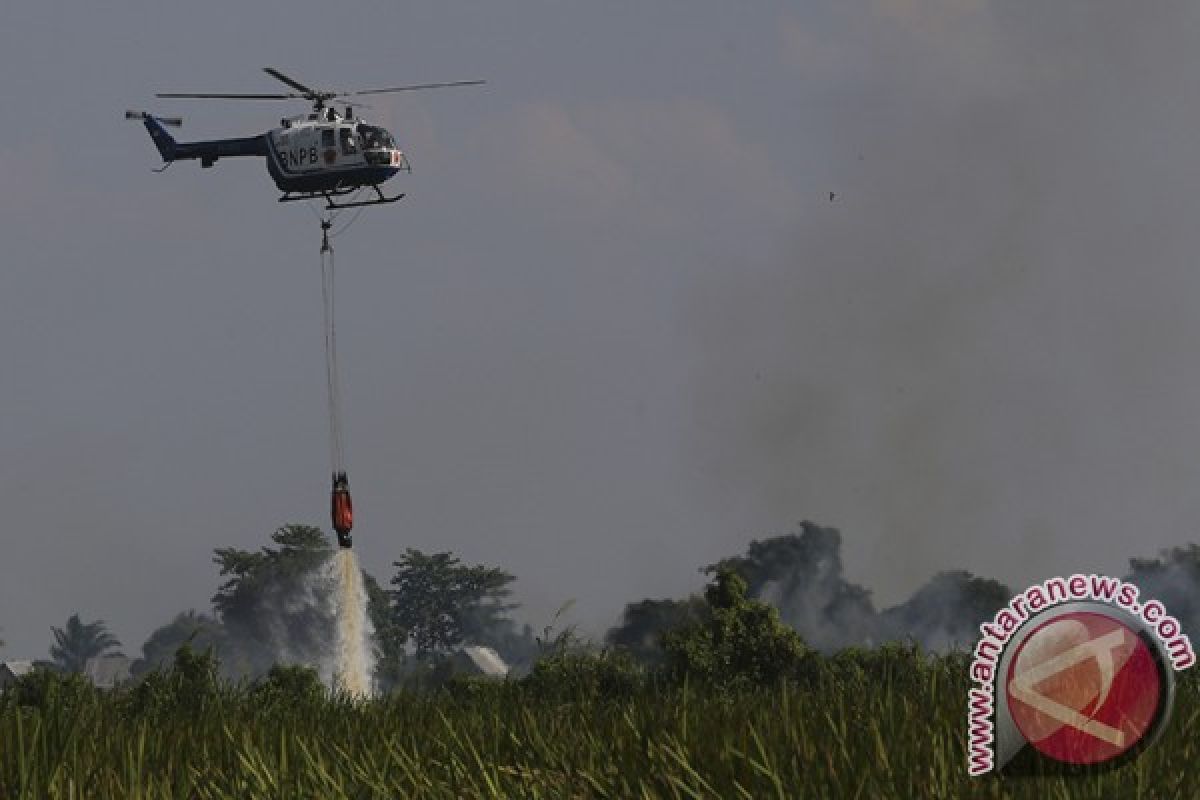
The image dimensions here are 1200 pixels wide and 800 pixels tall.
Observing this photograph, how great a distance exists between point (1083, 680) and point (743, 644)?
52.5 metres

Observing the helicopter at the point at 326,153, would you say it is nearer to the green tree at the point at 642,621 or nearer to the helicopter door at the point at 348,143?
the helicopter door at the point at 348,143

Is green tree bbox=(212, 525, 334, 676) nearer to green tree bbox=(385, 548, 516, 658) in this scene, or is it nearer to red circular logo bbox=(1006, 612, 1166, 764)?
green tree bbox=(385, 548, 516, 658)

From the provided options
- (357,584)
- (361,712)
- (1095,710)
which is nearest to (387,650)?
(357,584)

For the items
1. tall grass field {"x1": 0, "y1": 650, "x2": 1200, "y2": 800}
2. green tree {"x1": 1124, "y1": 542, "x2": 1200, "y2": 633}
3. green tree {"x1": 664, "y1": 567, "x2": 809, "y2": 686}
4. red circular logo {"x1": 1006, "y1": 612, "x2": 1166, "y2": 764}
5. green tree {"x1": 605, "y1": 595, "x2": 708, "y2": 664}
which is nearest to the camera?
red circular logo {"x1": 1006, "y1": 612, "x2": 1166, "y2": 764}

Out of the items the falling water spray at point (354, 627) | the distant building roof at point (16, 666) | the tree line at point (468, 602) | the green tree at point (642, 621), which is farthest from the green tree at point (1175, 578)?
the distant building roof at point (16, 666)

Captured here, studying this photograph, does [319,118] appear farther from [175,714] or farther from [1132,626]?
[1132,626]

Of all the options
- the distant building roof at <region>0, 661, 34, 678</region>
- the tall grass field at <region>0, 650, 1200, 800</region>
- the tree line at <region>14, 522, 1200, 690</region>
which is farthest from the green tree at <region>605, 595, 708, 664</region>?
the tall grass field at <region>0, 650, 1200, 800</region>

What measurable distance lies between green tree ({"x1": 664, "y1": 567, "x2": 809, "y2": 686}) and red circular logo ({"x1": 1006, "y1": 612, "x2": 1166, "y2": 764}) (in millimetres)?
50705

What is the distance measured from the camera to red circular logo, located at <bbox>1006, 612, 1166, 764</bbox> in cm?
1063

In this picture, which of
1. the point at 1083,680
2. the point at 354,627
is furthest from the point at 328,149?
the point at 354,627

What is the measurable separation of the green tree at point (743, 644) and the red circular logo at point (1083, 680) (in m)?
50.7

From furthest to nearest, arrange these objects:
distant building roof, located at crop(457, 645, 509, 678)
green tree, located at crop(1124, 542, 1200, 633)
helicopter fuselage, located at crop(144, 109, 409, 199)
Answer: distant building roof, located at crop(457, 645, 509, 678)
green tree, located at crop(1124, 542, 1200, 633)
helicopter fuselage, located at crop(144, 109, 409, 199)

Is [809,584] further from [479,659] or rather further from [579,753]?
[579,753]

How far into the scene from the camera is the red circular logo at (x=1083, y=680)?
10.6 metres
